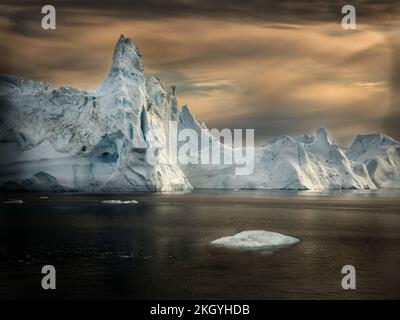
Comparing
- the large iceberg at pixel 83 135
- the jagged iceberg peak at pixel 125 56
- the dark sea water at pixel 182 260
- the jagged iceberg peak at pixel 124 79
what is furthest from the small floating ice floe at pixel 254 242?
the jagged iceberg peak at pixel 125 56

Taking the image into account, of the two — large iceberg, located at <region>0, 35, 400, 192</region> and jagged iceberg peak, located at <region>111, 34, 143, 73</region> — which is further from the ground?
jagged iceberg peak, located at <region>111, 34, 143, 73</region>

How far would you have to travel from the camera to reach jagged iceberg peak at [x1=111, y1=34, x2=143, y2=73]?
93.6m

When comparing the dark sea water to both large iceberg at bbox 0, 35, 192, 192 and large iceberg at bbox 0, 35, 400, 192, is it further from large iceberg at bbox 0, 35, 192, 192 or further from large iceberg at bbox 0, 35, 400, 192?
large iceberg at bbox 0, 35, 400, 192

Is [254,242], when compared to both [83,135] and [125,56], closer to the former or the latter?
[83,135]

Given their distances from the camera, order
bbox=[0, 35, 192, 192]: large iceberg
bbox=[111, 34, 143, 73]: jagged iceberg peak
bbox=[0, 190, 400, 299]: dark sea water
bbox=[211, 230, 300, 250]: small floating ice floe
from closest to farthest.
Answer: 1. bbox=[0, 190, 400, 299]: dark sea water
2. bbox=[211, 230, 300, 250]: small floating ice floe
3. bbox=[0, 35, 192, 192]: large iceberg
4. bbox=[111, 34, 143, 73]: jagged iceberg peak

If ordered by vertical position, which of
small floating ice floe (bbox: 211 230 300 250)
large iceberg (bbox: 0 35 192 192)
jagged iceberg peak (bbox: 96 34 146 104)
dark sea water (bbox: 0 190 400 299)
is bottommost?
dark sea water (bbox: 0 190 400 299)

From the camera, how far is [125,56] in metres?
94.7

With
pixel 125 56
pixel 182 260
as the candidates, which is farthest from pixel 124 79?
pixel 182 260

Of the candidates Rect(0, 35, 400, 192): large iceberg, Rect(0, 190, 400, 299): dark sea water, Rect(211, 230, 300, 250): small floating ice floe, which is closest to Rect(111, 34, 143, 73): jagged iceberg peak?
Rect(0, 35, 400, 192): large iceberg

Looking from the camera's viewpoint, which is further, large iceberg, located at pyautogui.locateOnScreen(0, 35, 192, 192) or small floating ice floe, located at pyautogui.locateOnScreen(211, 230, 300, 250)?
large iceberg, located at pyautogui.locateOnScreen(0, 35, 192, 192)

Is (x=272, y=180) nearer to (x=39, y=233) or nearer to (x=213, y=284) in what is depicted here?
(x=39, y=233)

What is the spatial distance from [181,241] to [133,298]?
15718 mm

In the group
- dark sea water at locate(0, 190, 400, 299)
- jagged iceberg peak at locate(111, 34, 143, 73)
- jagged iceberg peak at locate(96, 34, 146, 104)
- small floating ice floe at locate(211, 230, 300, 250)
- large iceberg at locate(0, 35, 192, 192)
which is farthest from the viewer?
jagged iceberg peak at locate(111, 34, 143, 73)
